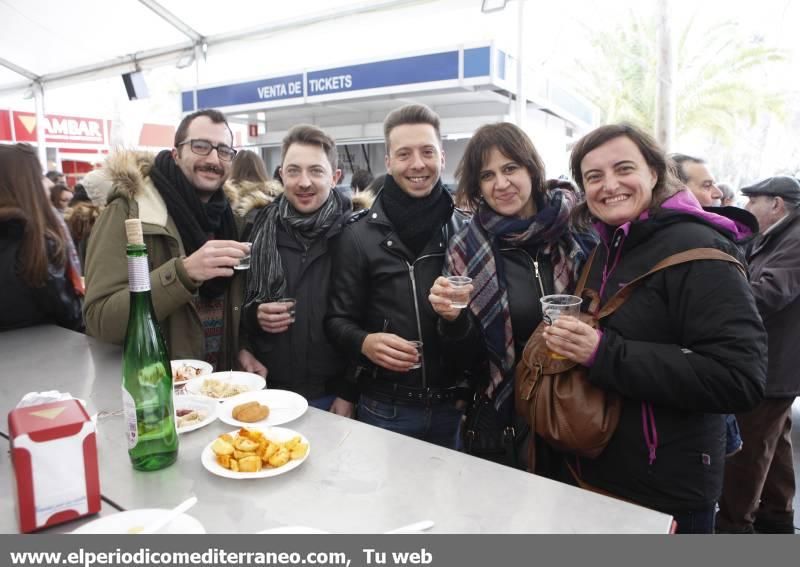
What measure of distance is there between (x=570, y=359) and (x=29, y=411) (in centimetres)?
136

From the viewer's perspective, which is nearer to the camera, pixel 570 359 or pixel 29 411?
pixel 29 411

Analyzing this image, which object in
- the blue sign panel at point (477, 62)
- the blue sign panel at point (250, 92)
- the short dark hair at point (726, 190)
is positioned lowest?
the short dark hair at point (726, 190)

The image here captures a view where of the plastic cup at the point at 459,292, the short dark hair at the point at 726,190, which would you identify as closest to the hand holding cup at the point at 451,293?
the plastic cup at the point at 459,292

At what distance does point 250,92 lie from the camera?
696 centimetres

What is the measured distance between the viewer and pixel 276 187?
115 inches

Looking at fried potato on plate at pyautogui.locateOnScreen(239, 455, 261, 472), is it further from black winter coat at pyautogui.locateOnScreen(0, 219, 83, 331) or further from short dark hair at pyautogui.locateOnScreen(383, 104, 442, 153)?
black winter coat at pyautogui.locateOnScreen(0, 219, 83, 331)

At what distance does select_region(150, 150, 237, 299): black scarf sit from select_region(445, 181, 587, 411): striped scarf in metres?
1.04

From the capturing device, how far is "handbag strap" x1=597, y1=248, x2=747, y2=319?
54.9 inches

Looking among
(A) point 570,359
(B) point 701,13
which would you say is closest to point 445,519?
(A) point 570,359

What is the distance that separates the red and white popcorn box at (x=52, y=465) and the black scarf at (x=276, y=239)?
108 cm

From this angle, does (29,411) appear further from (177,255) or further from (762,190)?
(762,190)

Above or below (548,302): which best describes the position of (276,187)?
above

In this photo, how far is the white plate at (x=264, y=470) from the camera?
1.15m

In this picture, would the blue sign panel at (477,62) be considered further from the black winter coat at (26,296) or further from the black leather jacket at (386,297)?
the black winter coat at (26,296)
